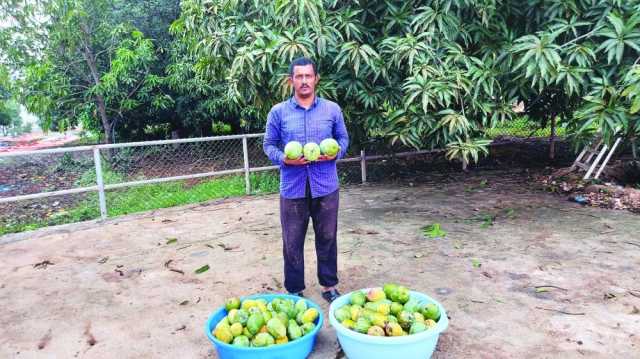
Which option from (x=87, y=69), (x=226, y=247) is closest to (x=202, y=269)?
(x=226, y=247)

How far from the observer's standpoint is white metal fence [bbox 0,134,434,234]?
5.97 m

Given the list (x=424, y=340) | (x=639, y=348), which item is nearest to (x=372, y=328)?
(x=424, y=340)

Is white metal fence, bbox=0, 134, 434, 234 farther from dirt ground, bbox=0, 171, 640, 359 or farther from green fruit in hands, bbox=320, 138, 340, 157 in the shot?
green fruit in hands, bbox=320, 138, 340, 157

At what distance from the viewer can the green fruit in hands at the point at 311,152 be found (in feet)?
8.17

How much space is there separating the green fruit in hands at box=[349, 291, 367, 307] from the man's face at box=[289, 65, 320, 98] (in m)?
1.16

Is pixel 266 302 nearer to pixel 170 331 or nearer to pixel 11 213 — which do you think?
pixel 170 331

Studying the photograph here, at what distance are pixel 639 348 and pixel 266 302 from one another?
1.97 metres

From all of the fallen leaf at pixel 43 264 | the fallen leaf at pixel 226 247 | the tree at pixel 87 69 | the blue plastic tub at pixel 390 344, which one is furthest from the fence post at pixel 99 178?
the blue plastic tub at pixel 390 344

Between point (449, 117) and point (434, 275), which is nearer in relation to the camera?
point (434, 275)

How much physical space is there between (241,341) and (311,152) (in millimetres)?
1045

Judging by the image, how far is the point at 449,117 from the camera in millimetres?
3754

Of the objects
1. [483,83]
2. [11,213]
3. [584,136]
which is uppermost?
[483,83]

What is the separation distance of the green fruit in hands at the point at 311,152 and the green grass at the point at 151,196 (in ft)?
12.3

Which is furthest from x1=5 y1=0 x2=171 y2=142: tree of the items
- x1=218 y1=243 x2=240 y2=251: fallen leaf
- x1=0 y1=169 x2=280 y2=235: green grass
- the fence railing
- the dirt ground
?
x1=218 y1=243 x2=240 y2=251: fallen leaf
